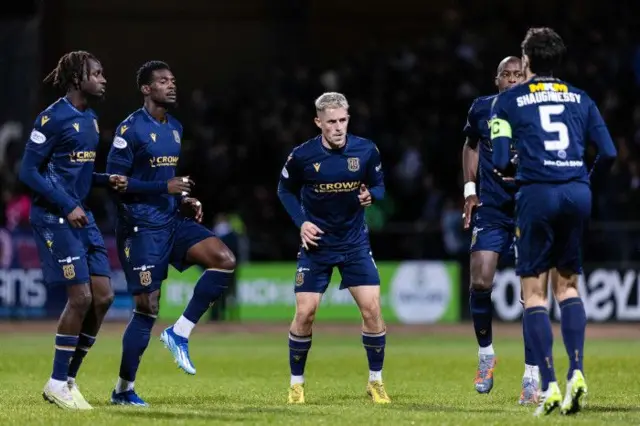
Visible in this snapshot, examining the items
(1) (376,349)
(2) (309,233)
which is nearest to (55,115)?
(2) (309,233)

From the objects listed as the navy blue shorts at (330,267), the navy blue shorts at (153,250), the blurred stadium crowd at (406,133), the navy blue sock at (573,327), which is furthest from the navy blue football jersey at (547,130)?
the blurred stadium crowd at (406,133)

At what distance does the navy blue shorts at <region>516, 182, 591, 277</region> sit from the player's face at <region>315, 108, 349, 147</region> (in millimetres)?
2231

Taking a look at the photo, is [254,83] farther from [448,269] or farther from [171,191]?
[171,191]

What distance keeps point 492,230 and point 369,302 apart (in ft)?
4.31

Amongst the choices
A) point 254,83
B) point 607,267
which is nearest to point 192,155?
point 254,83

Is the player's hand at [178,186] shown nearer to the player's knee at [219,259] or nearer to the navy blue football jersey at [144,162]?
the navy blue football jersey at [144,162]

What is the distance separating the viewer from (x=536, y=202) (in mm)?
9164

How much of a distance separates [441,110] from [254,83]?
15.7 feet

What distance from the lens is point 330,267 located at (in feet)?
37.1

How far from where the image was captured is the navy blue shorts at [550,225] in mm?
9141

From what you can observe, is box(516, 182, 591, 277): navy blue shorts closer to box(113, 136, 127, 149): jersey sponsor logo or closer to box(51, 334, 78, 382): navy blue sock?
box(113, 136, 127, 149): jersey sponsor logo

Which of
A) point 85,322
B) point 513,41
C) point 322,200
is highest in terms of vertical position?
point 513,41

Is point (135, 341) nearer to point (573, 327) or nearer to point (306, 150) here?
point (306, 150)

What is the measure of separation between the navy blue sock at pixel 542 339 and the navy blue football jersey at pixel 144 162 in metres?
3.07
